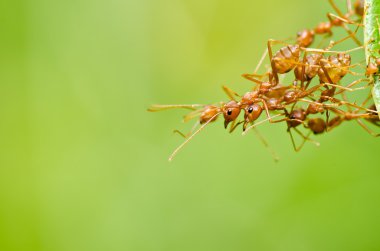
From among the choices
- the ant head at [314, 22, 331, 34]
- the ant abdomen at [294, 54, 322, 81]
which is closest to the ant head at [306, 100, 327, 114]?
the ant abdomen at [294, 54, 322, 81]

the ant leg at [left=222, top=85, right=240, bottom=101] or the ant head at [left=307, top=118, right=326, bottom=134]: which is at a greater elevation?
the ant leg at [left=222, top=85, right=240, bottom=101]

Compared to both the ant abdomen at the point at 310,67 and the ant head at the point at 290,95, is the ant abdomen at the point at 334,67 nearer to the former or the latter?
the ant abdomen at the point at 310,67

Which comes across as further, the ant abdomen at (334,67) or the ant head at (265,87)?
the ant head at (265,87)

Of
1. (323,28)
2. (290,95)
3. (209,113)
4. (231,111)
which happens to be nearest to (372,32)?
(290,95)

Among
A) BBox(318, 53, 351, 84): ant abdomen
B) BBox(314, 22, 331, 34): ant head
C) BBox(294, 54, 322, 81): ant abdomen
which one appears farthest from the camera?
BBox(314, 22, 331, 34): ant head

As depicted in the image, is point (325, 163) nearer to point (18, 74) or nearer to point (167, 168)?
point (167, 168)

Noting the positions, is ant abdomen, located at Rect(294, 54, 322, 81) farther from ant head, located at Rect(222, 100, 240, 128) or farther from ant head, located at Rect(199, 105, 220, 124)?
ant head, located at Rect(199, 105, 220, 124)

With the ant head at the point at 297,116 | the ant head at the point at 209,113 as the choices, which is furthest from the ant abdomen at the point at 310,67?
the ant head at the point at 209,113

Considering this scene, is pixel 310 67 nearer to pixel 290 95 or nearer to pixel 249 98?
pixel 290 95
